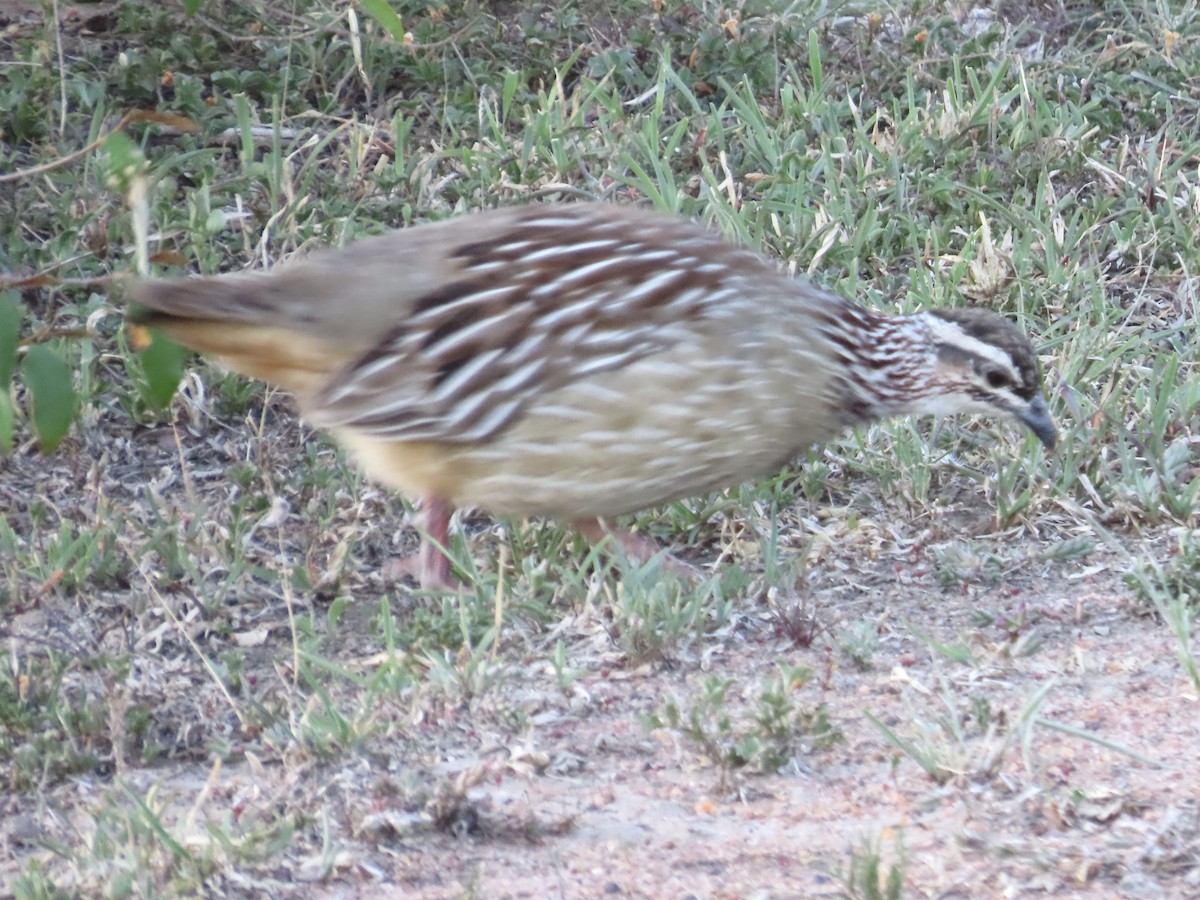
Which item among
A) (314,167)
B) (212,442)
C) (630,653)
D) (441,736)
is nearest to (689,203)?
(314,167)

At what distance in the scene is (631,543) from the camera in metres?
5.30

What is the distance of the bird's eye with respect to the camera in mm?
5359

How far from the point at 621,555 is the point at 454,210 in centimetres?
241

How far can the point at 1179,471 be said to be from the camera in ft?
18.1

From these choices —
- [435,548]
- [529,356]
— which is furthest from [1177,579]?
[435,548]

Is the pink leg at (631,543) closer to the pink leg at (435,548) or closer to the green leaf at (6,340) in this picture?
the pink leg at (435,548)

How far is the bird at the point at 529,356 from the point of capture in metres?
4.71

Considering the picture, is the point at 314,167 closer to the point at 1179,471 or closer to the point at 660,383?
the point at 660,383

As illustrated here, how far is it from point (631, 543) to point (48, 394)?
7.15 feet

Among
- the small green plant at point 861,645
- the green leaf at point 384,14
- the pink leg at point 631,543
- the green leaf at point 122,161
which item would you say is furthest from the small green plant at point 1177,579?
the green leaf at point 122,161

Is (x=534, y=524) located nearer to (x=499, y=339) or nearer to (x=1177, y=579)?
(x=499, y=339)

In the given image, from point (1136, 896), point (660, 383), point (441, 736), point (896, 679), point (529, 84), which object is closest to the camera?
point (1136, 896)

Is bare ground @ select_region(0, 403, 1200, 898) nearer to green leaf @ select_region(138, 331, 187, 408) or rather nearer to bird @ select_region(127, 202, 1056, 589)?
bird @ select_region(127, 202, 1056, 589)

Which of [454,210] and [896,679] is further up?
[454,210]
